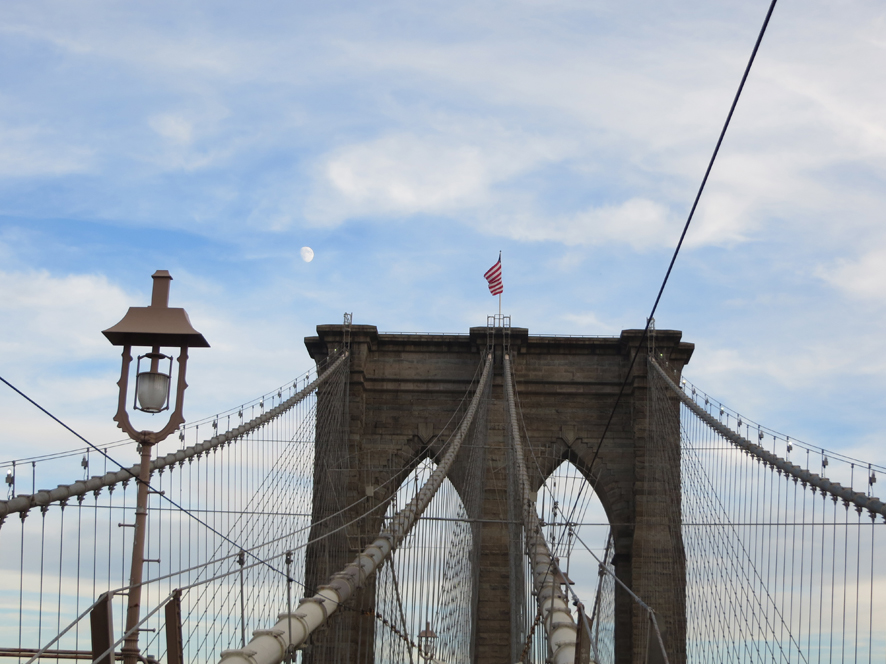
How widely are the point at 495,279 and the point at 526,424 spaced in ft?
13.4

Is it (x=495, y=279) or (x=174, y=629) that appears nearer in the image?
(x=174, y=629)

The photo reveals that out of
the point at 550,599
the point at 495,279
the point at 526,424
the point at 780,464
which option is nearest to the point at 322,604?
the point at 550,599

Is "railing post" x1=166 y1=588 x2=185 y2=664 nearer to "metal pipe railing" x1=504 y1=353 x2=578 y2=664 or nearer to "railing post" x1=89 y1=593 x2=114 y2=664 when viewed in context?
"railing post" x1=89 y1=593 x2=114 y2=664

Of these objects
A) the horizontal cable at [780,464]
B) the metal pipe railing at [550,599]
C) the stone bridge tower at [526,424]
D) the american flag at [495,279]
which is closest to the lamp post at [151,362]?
the metal pipe railing at [550,599]

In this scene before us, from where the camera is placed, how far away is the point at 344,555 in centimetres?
2402

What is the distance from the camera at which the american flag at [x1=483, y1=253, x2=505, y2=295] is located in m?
27.4

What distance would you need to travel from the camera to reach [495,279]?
27672 mm

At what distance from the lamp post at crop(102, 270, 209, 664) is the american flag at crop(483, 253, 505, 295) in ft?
68.3

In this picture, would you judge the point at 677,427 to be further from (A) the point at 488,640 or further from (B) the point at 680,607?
(A) the point at 488,640

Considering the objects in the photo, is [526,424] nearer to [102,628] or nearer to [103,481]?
[103,481]

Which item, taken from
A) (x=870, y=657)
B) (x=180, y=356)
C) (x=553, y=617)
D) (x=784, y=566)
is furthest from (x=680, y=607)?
(x=180, y=356)

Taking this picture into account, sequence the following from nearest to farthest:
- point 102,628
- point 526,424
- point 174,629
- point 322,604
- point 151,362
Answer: point 102,628 < point 174,629 < point 151,362 < point 322,604 < point 526,424

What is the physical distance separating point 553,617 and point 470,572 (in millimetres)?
15699

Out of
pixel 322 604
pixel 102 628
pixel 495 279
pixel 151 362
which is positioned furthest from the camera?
pixel 495 279
